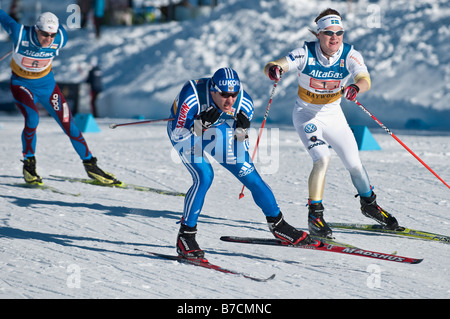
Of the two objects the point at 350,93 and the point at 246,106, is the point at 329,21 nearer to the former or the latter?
the point at 350,93

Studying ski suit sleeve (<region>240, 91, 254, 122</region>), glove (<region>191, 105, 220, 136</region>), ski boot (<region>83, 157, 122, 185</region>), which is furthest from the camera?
ski boot (<region>83, 157, 122, 185</region>)

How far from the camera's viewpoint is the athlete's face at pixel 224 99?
4.14 m

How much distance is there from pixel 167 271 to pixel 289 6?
18238mm

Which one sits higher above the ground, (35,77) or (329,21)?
(329,21)

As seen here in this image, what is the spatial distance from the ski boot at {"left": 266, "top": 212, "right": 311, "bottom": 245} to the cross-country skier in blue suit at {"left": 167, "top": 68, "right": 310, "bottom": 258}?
0.06 m

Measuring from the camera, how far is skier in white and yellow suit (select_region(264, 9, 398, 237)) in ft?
16.2

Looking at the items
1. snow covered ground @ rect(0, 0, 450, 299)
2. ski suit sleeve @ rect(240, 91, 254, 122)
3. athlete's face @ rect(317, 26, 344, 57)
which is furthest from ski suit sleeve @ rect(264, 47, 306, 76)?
snow covered ground @ rect(0, 0, 450, 299)

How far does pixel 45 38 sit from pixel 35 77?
17.1 inches

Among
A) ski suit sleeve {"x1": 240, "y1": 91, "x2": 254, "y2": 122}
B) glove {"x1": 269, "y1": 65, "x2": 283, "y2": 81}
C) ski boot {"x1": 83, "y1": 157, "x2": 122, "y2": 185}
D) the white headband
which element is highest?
the white headband

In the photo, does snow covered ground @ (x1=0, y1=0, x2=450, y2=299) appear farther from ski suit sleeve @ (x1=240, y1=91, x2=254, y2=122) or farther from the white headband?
the white headband

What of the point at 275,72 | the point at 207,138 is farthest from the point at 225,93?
the point at 275,72

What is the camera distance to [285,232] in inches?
177

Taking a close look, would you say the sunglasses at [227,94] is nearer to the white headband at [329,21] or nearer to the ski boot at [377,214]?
the white headband at [329,21]

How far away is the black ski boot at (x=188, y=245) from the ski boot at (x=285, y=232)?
534mm
